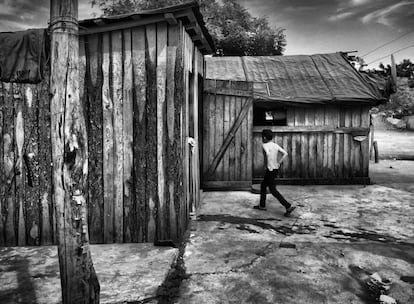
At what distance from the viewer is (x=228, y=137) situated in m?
8.90

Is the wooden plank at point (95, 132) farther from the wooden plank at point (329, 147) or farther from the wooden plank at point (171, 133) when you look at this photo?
the wooden plank at point (329, 147)

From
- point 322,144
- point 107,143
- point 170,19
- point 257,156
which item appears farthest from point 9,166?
point 322,144

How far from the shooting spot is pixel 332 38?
46.3 meters

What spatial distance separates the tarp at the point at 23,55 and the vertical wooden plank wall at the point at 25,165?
18.5 inches

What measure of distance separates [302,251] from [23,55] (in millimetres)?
4783

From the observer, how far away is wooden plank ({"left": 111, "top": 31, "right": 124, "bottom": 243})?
4945 millimetres

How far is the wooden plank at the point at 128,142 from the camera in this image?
4945mm

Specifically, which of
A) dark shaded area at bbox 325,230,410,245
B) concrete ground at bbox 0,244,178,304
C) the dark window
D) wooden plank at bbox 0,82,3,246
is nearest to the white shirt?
dark shaded area at bbox 325,230,410,245

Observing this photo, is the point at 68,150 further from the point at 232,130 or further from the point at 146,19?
the point at 232,130

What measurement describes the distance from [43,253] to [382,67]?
163ft

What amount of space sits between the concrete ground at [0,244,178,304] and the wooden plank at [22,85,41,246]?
32cm

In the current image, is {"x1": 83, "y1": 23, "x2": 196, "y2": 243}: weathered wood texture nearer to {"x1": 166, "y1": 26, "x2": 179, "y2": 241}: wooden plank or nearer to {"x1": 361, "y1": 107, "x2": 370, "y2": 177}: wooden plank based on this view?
{"x1": 166, "y1": 26, "x2": 179, "y2": 241}: wooden plank

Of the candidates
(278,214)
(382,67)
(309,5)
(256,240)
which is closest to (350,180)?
(278,214)

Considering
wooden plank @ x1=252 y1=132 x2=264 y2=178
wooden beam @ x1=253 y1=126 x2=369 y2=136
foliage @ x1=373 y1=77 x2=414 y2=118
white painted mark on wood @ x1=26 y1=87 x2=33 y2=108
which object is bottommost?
wooden plank @ x1=252 y1=132 x2=264 y2=178
